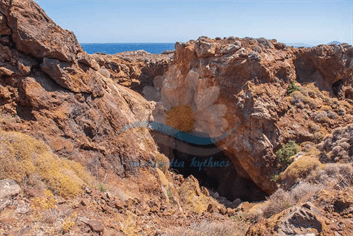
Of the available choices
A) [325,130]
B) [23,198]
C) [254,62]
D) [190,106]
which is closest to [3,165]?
[23,198]

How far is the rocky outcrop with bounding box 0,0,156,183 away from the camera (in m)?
6.45

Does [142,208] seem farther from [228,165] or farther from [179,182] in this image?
[228,165]

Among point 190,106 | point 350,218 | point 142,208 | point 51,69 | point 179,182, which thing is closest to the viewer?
point 350,218

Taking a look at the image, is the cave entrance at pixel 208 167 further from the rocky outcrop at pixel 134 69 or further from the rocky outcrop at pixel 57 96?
the rocky outcrop at pixel 57 96

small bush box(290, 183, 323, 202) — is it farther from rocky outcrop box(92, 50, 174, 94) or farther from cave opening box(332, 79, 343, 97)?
cave opening box(332, 79, 343, 97)

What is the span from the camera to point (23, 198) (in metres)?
4.44

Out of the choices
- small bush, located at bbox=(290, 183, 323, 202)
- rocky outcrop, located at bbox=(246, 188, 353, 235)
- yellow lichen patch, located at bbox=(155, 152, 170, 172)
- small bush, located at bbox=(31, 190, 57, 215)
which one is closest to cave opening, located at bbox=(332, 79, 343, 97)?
small bush, located at bbox=(290, 183, 323, 202)

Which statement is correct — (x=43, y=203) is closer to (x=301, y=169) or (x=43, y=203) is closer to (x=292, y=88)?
(x=301, y=169)

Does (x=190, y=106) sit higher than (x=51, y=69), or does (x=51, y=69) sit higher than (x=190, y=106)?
(x=51, y=69)

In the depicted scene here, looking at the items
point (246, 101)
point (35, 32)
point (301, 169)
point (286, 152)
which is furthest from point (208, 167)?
point (35, 32)

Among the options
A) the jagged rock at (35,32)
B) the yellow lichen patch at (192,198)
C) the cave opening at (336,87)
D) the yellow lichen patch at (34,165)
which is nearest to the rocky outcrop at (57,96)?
the jagged rock at (35,32)

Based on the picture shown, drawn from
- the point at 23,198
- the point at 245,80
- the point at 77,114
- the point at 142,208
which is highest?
the point at 245,80

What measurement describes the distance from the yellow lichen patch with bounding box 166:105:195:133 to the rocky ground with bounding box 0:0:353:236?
52 mm

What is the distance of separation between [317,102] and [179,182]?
8568 mm
